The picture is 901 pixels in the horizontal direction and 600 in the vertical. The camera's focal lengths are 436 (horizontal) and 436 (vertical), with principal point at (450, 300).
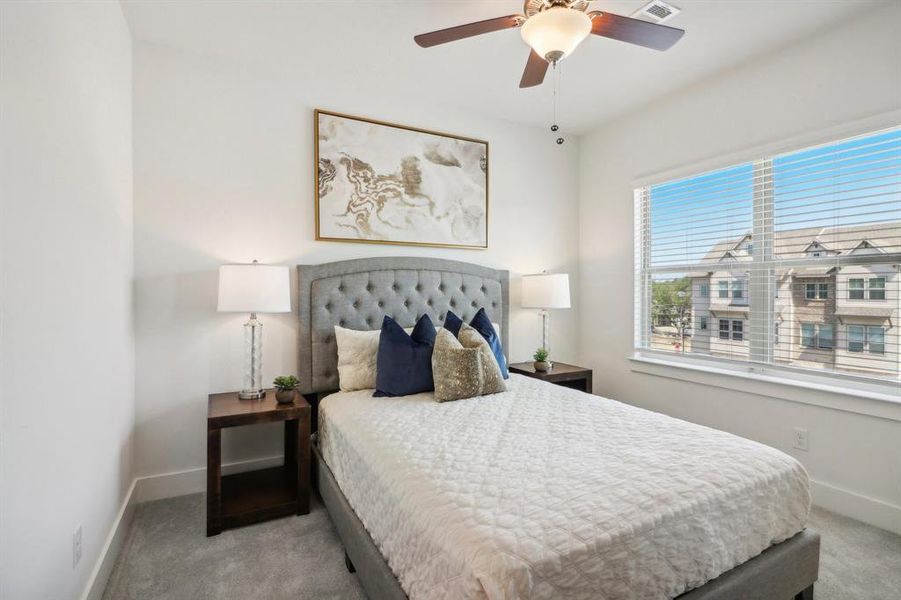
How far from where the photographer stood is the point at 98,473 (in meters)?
1.80

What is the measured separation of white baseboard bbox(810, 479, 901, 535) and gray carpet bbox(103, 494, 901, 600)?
5 cm

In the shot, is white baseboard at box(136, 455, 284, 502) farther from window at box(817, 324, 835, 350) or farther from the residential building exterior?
window at box(817, 324, 835, 350)

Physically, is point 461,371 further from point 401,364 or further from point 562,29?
point 562,29

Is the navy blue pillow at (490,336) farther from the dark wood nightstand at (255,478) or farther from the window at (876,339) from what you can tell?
the window at (876,339)

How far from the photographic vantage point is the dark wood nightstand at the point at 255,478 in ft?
7.09

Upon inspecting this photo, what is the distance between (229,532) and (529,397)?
67.2 inches

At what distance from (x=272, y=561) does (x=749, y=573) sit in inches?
73.4

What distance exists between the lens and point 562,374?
3352 mm

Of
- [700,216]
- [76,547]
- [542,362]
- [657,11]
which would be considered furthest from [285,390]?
[700,216]

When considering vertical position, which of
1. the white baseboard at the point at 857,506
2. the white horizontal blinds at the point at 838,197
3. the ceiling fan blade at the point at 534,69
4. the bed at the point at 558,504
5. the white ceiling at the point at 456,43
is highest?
the white ceiling at the point at 456,43

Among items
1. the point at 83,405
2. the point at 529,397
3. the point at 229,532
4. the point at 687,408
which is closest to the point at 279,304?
the point at 83,405

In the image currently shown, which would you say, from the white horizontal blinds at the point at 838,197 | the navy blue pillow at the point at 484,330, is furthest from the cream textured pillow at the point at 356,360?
the white horizontal blinds at the point at 838,197

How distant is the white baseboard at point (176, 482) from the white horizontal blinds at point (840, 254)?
11.5 ft

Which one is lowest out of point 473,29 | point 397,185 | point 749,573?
point 749,573
